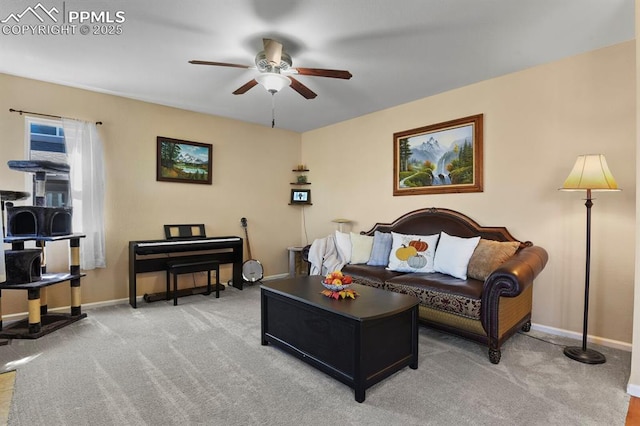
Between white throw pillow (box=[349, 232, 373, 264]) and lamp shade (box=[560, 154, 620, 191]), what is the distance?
7.12ft

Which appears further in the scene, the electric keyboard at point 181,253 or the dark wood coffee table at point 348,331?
the electric keyboard at point 181,253

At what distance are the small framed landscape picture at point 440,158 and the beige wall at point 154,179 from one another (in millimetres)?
2216

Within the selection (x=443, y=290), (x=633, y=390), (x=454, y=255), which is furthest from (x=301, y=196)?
(x=633, y=390)

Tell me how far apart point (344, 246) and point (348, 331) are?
2.15 metres

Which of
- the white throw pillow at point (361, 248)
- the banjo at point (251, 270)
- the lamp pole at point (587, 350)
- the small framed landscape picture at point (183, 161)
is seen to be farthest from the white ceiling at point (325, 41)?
the banjo at point (251, 270)

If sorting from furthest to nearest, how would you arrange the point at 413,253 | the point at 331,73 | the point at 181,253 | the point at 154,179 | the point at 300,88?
1. the point at 181,253
2. the point at 154,179
3. the point at 413,253
4. the point at 300,88
5. the point at 331,73

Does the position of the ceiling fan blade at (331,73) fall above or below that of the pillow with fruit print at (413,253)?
above

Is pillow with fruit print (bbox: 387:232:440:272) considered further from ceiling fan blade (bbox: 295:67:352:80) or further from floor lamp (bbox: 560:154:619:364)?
ceiling fan blade (bbox: 295:67:352:80)

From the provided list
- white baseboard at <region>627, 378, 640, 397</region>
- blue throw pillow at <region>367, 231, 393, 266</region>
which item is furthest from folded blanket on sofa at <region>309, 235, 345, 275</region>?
white baseboard at <region>627, 378, 640, 397</region>

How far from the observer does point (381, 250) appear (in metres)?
3.97

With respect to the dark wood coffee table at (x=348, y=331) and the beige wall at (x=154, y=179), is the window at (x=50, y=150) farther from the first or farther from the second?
the dark wood coffee table at (x=348, y=331)

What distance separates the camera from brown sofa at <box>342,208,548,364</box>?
2.46 metres

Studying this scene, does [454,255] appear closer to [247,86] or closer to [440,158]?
[440,158]

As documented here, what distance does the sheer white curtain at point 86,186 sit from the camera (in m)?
3.73
